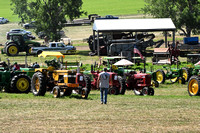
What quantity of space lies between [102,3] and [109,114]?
407ft

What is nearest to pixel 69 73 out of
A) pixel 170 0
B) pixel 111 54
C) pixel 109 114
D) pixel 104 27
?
pixel 109 114

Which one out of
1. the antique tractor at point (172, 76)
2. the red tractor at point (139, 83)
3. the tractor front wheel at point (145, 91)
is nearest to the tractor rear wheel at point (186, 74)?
the antique tractor at point (172, 76)

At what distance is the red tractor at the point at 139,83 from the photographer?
941 inches

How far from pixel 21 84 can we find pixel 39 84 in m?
2.01

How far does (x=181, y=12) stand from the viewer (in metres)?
59.5

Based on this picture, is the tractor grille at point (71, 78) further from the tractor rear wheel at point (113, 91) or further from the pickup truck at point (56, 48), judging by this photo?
the pickup truck at point (56, 48)

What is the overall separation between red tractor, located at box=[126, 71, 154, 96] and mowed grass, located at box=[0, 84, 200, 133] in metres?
4.83

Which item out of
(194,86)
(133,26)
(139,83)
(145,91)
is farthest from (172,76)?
(133,26)

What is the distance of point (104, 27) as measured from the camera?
1994 inches

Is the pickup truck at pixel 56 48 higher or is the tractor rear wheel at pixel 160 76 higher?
the pickup truck at pixel 56 48

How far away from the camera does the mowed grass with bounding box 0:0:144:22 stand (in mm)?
115988

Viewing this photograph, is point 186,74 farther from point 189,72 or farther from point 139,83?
point 139,83

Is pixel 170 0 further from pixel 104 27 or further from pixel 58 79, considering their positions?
pixel 58 79

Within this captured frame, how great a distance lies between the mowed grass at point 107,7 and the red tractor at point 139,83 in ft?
285
